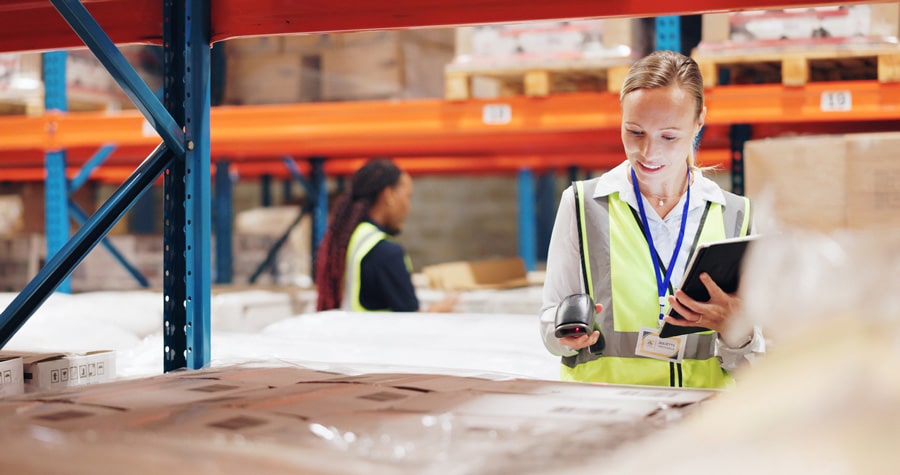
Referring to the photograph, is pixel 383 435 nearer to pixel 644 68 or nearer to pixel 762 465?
pixel 762 465

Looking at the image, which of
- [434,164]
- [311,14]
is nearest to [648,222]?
[311,14]

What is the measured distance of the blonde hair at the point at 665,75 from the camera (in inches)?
81.3

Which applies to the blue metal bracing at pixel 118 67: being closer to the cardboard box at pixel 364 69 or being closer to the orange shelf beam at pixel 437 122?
the orange shelf beam at pixel 437 122

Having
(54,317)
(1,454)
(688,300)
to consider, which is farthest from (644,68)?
(54,317)

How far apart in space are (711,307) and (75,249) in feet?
4.55

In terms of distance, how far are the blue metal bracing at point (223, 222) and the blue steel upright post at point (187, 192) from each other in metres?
4.29

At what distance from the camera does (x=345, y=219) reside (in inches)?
176

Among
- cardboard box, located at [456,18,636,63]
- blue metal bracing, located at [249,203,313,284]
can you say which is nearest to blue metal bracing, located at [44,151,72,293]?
blue metal bracing, located at [249,203,313,284]

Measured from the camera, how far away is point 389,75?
4922mm

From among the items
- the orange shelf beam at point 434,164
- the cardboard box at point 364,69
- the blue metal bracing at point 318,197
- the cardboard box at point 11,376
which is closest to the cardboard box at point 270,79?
the cardboard box at point 364,69

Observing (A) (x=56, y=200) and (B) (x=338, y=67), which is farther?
(A) (x=56, y=200)

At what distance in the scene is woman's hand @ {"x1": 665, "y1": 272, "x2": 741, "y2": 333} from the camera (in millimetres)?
1837

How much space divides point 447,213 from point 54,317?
9.48 m

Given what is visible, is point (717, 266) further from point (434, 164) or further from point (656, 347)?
point (434, 164)
